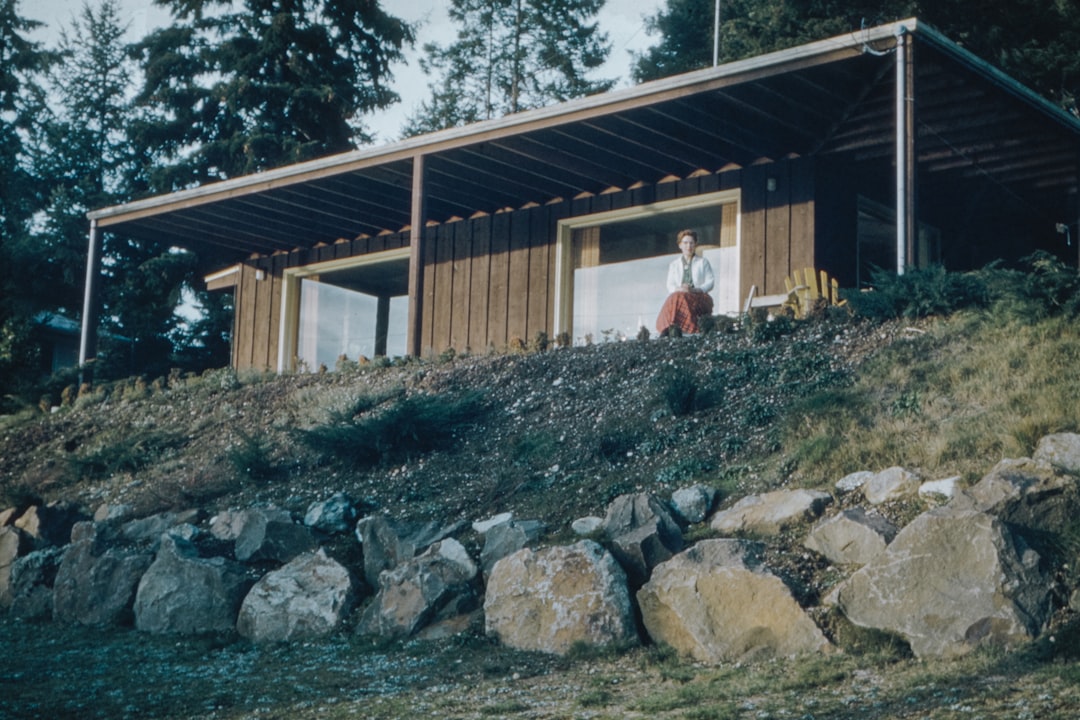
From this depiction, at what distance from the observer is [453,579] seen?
6512 millimetres

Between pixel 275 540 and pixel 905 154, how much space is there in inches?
238

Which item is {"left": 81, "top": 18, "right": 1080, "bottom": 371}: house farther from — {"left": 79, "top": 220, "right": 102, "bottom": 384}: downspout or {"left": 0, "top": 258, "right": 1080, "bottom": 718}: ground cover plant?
{"left": 0, "top": 258, "right": 1080, "bottom": 718}: ground cover plant

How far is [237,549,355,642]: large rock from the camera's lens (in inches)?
266

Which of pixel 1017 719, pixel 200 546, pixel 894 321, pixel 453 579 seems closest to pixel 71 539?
pixel 200 546

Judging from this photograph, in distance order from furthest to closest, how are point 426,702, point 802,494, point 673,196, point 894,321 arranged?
point 673,196 → point 894,321 → point 802,494 → point 426,702

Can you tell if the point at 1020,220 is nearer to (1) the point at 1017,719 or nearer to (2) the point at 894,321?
(2) the point at 894,321

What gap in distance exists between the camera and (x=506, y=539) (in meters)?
6.70

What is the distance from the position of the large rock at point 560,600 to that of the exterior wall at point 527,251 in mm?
6042

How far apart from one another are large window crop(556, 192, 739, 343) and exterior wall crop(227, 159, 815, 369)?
15cm

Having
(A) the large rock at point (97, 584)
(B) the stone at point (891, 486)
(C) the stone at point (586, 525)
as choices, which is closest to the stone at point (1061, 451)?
(B) the stone at point (891, 486)

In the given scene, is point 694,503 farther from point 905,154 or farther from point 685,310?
point 905,154

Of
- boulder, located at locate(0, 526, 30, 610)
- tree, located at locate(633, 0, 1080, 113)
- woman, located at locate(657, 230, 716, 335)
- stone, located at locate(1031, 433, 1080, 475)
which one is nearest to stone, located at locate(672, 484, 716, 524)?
stone, located at locate(1031, 433, 1080, 475)

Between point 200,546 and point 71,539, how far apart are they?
1.82m

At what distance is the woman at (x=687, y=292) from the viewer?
34.8 feet
